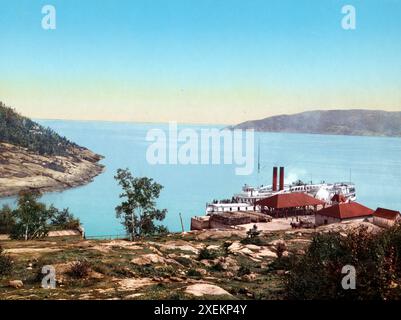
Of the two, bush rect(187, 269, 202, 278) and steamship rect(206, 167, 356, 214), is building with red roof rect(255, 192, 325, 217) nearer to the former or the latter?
steamship rect(206, 167, 356, 214)

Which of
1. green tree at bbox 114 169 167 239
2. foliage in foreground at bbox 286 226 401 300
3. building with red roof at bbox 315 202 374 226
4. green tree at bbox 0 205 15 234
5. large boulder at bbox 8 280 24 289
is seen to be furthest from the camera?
building with red roof at bbox 315 202 374 226

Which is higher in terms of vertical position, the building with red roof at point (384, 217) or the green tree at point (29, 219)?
the green tree at point (29, 219)

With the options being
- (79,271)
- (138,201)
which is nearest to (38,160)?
(138,201)

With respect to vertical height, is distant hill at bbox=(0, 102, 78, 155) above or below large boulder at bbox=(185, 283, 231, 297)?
above

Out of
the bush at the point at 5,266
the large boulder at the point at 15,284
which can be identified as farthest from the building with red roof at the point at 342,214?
the large boulder at the point at 15,284

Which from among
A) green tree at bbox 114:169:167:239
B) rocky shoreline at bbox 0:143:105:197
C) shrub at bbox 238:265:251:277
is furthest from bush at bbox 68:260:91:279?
rocky shoreline at bbox 0:143:105:197

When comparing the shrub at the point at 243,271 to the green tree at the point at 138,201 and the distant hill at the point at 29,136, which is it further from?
the distant hill at the point at 29,136

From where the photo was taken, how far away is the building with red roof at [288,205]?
5522 cm

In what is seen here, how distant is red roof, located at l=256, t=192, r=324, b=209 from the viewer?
5522 centimetres

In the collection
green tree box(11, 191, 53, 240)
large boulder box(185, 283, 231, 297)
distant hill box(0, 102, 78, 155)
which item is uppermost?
distant hill box(0, 102, 78, 155)

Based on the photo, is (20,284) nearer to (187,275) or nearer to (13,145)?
(187,275)

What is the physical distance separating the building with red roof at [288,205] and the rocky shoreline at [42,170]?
1809 inches

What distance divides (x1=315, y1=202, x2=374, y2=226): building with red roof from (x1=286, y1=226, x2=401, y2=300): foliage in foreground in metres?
30.6

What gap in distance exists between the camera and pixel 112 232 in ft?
178
